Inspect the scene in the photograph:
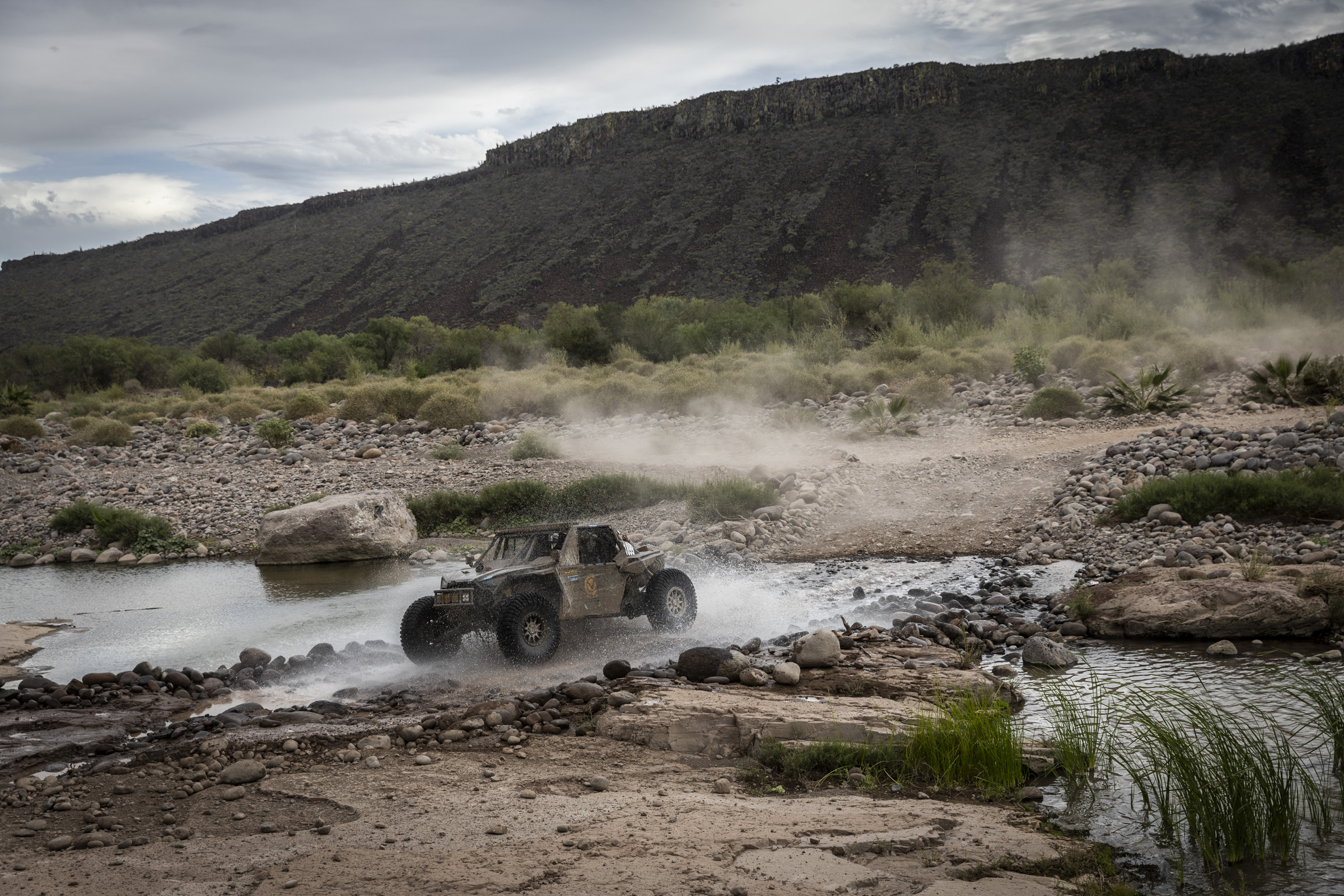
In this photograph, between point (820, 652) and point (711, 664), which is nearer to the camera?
point (711, 664)

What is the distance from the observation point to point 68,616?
1283cm

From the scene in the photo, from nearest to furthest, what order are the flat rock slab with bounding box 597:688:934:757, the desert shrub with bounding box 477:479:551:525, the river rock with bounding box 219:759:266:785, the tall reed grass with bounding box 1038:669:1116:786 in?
1. the tall reed grass with bounding box 1038:669:1116:786
2. the river rock with bounding box 219:759:266:785
3. the flat rock slab with bounding box 597:688:934:757
4. the desert shrub with bounding box 477:479:551:525

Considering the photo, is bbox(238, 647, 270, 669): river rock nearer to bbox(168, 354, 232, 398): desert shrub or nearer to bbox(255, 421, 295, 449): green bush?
bbox(255, 421, 295, 449): green bush

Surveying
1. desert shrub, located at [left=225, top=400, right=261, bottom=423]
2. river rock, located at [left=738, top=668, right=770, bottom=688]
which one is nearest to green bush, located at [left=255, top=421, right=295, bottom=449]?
desert shrub, located at [left=225, top=400, right=261, bottom=423]

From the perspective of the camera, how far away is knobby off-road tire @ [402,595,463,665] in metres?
9.05

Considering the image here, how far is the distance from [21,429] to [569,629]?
28.4m

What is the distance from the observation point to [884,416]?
22.7 meters

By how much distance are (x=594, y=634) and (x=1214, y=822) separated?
6514 mm

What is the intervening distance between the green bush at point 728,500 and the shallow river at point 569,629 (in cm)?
267

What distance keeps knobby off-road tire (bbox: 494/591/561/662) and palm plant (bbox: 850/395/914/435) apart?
47.9ft

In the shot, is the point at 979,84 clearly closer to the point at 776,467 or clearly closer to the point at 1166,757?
the point at 776,467

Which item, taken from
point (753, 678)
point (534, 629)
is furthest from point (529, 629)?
point (753, 678)

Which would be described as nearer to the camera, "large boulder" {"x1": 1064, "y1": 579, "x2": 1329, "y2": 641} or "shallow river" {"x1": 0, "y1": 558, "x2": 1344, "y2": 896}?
"shallow river" {"x1": 0, "y1": 558, "x2": 1344, "y2": 896}

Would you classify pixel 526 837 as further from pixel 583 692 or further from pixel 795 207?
pixel 795 207
